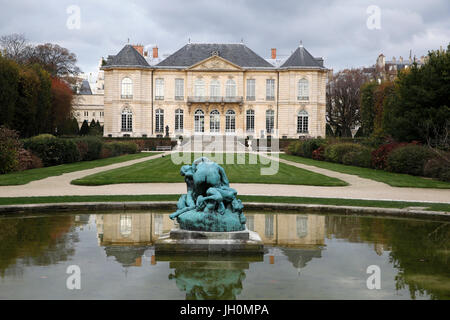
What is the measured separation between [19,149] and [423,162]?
14.4m

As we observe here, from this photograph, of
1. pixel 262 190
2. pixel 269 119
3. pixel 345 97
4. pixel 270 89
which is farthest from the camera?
pixel 345 97

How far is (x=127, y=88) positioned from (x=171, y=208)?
1645 inches

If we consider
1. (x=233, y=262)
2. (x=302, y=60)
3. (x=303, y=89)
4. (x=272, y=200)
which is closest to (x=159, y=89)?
(x=303, y=89)

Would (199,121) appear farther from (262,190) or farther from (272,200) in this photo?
(272,200)

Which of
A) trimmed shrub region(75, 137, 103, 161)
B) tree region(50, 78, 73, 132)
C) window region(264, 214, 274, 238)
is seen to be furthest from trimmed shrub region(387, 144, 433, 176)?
tree region(50, 78, 73, 132)

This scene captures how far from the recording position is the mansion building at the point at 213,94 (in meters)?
48.9

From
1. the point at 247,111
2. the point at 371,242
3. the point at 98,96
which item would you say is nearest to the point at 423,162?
the point at 371,242

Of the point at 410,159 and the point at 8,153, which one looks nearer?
the point at 8,153

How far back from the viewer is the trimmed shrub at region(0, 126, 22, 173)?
16.4 metres

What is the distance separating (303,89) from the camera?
49156mm

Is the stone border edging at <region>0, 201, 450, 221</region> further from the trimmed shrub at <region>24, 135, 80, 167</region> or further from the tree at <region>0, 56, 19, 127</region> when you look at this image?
the tree at <region>0, 56, 19, 127</region>

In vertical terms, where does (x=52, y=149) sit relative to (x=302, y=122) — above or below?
below

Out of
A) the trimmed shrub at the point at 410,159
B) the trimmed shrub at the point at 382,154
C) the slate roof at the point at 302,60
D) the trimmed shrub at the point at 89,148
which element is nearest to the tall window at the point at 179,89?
the slate roof at the point at 302,60

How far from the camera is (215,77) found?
4953 centimetres
